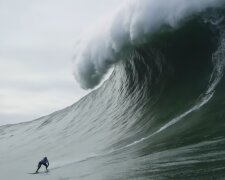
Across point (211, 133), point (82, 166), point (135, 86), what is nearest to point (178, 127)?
point (211, 133)

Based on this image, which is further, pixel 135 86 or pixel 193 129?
pixel 135 86

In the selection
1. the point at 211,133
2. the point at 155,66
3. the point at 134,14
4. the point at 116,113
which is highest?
the point at 134,14

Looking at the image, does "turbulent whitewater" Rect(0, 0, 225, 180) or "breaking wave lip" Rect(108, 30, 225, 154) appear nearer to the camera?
"turbulent whitewater" Rect(0, 0, 225, 180)

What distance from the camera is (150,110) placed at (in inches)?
803

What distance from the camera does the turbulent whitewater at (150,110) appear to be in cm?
1252

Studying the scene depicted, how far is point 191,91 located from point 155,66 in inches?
190

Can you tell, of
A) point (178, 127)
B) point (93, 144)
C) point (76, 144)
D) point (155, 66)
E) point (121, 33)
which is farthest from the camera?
point (121, 33)

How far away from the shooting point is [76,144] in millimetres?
21922

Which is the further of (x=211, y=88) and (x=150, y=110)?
(x=150, y=110)

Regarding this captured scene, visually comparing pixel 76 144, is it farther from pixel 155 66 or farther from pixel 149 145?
pixel 149 145

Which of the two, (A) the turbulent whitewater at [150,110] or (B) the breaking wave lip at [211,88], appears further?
(B) the breaking wave lip at [211,88]

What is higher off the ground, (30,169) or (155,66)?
(155,66)

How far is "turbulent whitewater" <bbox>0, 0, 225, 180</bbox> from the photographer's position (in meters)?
12.5

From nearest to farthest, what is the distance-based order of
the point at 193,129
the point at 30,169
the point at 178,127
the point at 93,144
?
1. the point at 193,129
2. the point at 178,127
3. the point at 30,169
4. the point at 93,144
